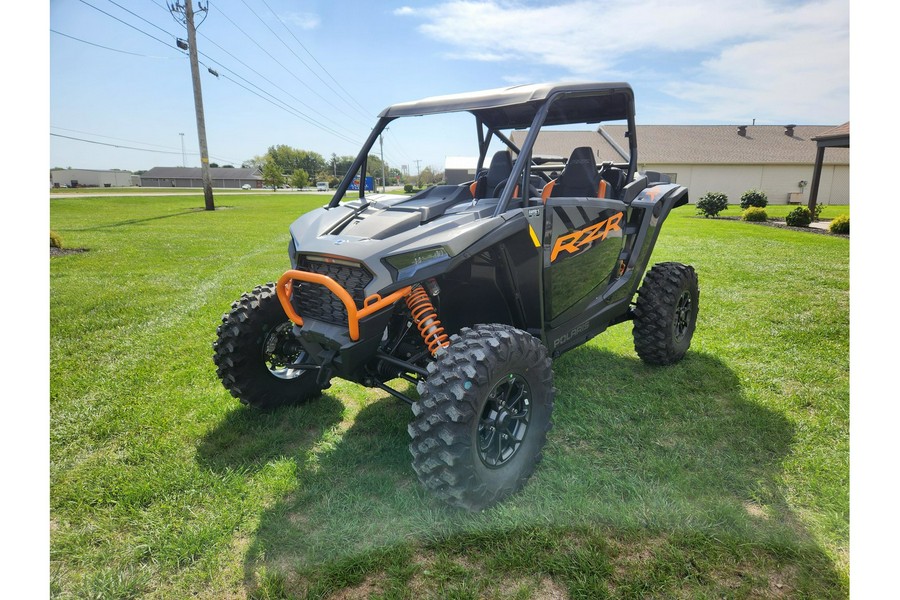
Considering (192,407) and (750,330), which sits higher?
(750,330)

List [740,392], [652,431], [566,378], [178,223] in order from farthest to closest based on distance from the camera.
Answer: [178,223], [566,378], [740,392], [652,431]

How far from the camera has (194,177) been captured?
9312cm

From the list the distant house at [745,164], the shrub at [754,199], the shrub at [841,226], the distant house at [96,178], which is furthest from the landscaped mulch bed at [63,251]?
the distant house at [96,178]

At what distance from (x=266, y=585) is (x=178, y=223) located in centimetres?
1861

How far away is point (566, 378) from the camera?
4266 mm

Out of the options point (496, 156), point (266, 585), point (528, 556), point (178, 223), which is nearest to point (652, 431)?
point (528, 556)

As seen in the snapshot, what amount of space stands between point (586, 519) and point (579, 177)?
2.36 metres

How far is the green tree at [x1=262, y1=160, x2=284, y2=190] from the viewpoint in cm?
7225

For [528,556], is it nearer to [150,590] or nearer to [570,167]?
[150,590]

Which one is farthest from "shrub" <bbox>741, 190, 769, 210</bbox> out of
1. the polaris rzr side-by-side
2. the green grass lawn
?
the polaris rzr side-by-side

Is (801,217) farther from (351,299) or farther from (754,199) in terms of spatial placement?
(351,299)

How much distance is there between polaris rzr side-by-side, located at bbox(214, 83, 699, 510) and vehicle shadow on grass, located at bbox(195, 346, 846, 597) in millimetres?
245

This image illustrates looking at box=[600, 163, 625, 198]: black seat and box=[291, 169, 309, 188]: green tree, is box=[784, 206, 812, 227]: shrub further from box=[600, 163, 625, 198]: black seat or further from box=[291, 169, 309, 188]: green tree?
box=[291, 169, 309, 188]: green tree

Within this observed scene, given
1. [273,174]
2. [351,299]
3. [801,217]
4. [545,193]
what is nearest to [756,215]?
[801,217]
